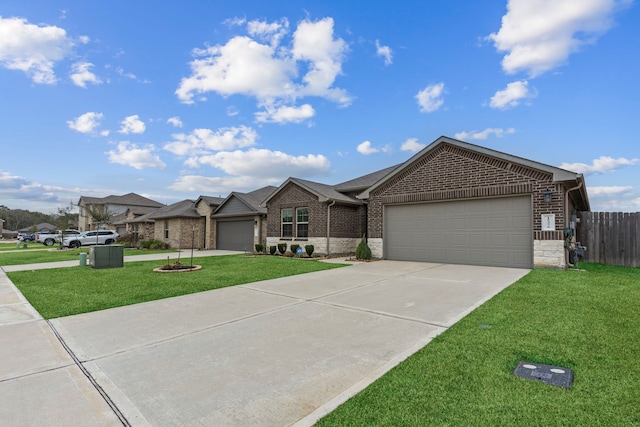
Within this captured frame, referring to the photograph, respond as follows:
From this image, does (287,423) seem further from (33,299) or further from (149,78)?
(149,78)

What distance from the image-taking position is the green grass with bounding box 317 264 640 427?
8.03 ft

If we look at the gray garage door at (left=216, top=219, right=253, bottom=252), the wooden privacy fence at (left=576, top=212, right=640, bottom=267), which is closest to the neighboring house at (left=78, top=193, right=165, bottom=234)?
the gray garage door at (left=216, top=219, right=253, bottom=252)

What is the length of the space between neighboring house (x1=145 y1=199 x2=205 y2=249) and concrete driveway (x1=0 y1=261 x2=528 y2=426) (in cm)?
1882

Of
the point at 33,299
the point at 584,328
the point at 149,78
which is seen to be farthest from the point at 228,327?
the point at 149,78

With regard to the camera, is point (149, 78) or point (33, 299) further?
point (149, 78)

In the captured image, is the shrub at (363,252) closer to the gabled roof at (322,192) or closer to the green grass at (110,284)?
the green grass at (110,284)

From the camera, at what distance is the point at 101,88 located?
14203 mm

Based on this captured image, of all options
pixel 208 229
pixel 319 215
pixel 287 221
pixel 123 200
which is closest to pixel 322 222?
pixel 319 215

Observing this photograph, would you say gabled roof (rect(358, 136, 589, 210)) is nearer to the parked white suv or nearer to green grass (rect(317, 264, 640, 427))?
green grass (rect(317, 264, 640, 427))

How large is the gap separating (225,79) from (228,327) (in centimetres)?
1173

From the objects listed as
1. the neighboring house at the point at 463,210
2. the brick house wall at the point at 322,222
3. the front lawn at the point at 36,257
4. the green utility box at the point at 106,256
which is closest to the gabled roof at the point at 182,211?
the front lawn at the point at 36,257

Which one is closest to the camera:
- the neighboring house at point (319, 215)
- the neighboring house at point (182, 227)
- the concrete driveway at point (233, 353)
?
the concrete driveway at point (233, 353)

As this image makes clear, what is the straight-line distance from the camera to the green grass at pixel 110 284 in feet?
22.5

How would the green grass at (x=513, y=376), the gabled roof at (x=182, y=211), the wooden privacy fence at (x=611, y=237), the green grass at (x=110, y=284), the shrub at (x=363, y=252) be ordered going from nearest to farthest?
the green grass at (x=513, y=376), the green grass at (x=110, y=284), the wooden privacy fence at (x=611, y=237), the shrub at (x=363, y=252), the gabled roof at (x=182, y=211)
